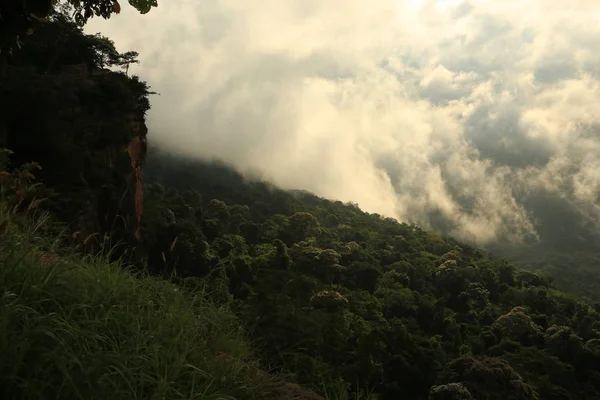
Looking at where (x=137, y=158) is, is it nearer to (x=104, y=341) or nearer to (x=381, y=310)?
(x=104, y=341)

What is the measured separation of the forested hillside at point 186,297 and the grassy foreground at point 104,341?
1 centimetres

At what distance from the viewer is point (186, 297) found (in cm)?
443

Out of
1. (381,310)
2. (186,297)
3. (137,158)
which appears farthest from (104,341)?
(381,310)

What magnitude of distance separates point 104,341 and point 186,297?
167cm

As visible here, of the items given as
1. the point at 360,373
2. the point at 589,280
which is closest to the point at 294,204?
the point at 360,373

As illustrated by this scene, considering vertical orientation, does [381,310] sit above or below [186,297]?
above

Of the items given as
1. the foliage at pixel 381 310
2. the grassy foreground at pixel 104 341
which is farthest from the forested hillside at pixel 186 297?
the foliage at pixel 381 310

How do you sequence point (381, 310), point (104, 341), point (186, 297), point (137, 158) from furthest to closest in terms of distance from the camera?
1. point (381, 310)
2. point (137, 158)
3. point (186, 297)
4. point (104, 341)

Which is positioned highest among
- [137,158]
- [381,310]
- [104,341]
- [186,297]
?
[137,158]

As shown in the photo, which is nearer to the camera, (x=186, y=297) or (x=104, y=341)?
(x=104, y=341)

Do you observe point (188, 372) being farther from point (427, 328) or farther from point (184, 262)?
point (427, 328)

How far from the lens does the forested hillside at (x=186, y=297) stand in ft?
9.26

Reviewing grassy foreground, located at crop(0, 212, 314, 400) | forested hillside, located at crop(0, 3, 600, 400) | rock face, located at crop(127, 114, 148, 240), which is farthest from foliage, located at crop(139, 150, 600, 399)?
rock face, located at crop(127, 114, 148, 240)

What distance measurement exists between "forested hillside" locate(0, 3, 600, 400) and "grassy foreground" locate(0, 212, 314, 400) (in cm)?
1
